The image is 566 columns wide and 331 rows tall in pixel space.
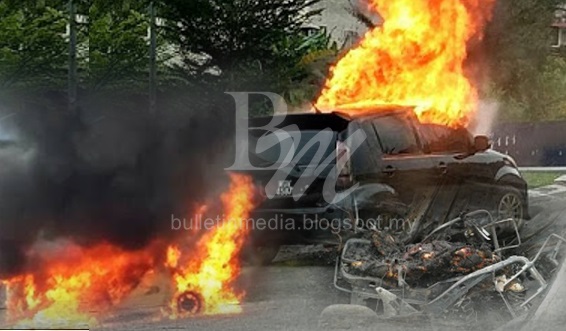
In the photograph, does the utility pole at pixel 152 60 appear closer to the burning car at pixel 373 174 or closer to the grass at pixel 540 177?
the burning car at pixel 373 174

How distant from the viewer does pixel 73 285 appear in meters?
5.67

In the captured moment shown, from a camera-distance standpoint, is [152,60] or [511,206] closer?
[511,206]

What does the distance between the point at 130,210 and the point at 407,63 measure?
Answer: 1.88 metres

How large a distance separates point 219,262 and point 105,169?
2.91ft

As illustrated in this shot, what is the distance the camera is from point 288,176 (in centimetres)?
541

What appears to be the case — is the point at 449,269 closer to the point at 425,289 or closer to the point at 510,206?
the point at 425,289

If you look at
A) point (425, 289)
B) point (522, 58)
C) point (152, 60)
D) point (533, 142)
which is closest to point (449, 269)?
point (425, 289)

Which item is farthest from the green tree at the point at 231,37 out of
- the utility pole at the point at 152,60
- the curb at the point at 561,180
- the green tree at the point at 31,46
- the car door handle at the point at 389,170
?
the curb at the point at 561,180

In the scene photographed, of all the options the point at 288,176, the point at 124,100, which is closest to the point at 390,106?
the point at 288,176

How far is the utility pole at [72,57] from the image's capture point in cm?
568

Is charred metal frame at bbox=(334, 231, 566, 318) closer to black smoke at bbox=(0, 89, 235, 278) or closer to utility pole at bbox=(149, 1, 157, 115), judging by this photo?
black smoke at bbox=(0, 89, 235, 278)

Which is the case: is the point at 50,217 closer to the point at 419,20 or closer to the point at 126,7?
the point at 126,7

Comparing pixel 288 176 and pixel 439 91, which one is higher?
pixel 439 91

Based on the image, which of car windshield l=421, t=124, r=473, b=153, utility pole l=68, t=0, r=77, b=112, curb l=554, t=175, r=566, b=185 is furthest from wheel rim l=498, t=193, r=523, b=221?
utility pole l=68, t=0, r=77, b=112
